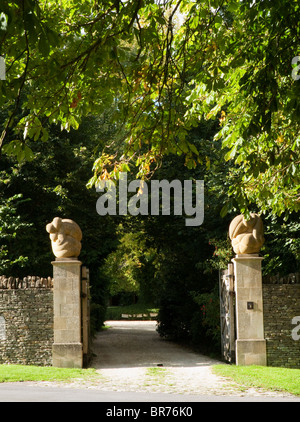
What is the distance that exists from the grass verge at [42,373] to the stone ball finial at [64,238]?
2.53m

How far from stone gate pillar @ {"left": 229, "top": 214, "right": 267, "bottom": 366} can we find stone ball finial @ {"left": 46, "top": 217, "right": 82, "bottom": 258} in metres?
→ 3.63

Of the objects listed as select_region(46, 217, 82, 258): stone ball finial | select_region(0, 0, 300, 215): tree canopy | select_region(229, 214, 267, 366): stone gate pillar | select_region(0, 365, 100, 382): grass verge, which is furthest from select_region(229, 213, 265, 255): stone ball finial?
select_region(0, 365, 100, 382): grass verge

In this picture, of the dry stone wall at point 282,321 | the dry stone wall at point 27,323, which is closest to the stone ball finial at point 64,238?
the dry stone wall at point 27,323

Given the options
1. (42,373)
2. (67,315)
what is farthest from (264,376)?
(67,315)

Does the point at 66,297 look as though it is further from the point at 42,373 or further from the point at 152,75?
the point at 152,75

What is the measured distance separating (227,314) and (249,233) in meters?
2.05

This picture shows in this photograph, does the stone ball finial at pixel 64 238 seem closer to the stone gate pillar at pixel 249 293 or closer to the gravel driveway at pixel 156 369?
the gravel driveway at pixel 156 369

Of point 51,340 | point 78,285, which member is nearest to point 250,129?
point 78,285

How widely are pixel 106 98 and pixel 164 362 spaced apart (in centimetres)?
792

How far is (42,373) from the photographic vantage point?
36.8ft

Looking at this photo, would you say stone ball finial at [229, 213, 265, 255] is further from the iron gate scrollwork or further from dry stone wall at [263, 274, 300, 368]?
dry stone wall at [263, 274, 300, 368]

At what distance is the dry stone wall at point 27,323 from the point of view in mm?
12680

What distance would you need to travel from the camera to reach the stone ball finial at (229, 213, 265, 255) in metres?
12.5

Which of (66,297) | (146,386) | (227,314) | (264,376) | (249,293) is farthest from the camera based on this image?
(227,314)
